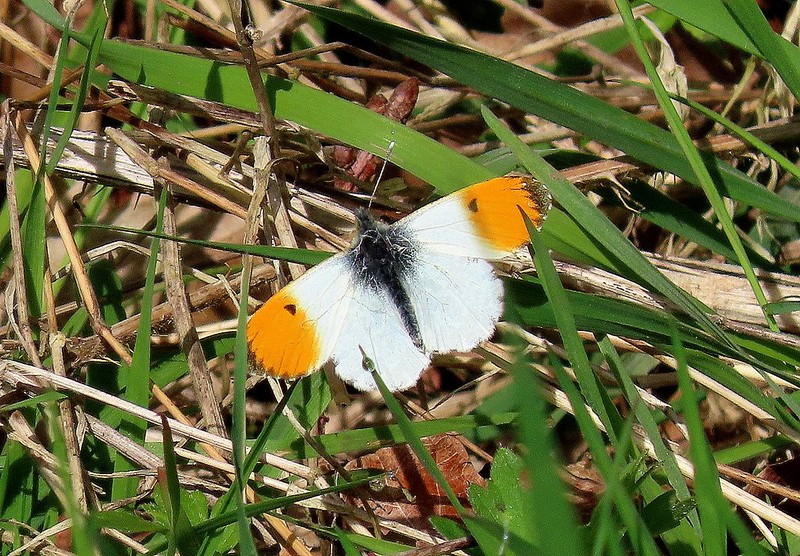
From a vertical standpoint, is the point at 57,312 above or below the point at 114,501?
above

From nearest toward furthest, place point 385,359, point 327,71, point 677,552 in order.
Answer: point 677,552, point 385,359, point 327,71

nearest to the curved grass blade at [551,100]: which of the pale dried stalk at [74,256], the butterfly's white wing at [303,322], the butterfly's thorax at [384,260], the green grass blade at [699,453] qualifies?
the butterfly's thorax at [384,260]

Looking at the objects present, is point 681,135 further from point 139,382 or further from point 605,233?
point 139,382

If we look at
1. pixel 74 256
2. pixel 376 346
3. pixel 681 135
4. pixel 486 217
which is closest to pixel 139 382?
pixel 74 256

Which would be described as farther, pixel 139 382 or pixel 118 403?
pixel 139 382

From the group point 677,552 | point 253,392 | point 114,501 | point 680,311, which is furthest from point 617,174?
point 114,501

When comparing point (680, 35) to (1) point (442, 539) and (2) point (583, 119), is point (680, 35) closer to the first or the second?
(2) point (583, 119)

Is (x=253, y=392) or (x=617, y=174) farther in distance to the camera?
(x=253, y=392)
